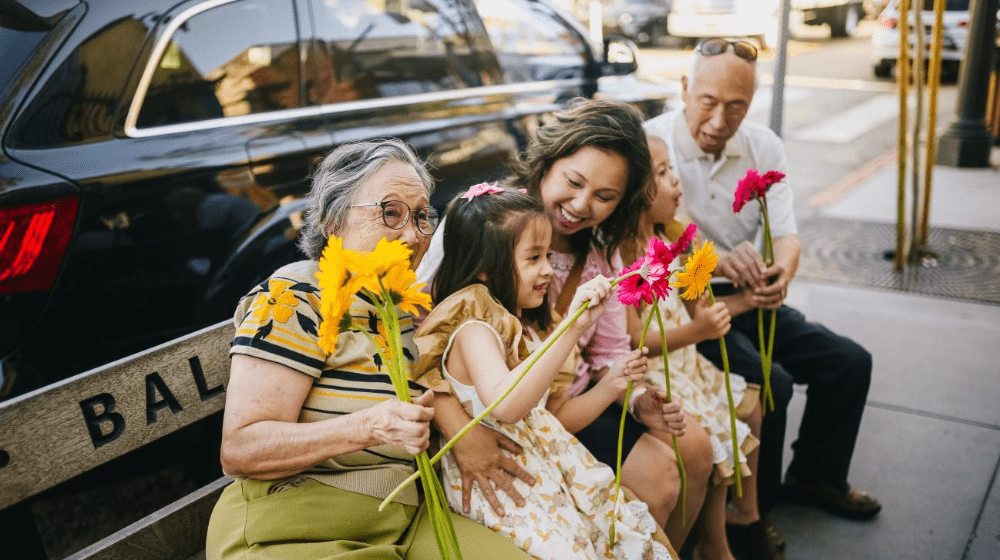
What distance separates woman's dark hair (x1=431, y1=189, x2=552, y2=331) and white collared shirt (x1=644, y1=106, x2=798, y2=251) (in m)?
1.08

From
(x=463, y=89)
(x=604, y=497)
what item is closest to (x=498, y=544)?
(x=604, y=497)

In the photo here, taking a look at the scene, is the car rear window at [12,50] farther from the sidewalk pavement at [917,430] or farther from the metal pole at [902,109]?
the metal pole at [902,109]

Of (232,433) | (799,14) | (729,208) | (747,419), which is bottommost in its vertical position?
(799,14)

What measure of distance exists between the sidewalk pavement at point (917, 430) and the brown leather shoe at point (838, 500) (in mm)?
30

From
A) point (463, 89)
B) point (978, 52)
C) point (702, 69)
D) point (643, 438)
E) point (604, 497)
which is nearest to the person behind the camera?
point (604, 497)

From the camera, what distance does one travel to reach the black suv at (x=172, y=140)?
7.75 ft

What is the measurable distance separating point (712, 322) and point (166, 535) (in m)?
1.50

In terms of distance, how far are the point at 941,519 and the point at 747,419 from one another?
888mm

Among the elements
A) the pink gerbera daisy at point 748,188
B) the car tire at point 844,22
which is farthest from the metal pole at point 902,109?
the car tire at point 844,22

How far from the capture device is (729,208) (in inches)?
120

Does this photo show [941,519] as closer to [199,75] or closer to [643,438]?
[643,438]

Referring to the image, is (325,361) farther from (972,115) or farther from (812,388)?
(972,115)

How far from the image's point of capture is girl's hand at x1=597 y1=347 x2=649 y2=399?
78.8 inches

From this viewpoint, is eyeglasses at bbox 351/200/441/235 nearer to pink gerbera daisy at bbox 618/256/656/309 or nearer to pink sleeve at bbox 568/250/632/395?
pink gerbera daisy at bbox 618/256/656/309
